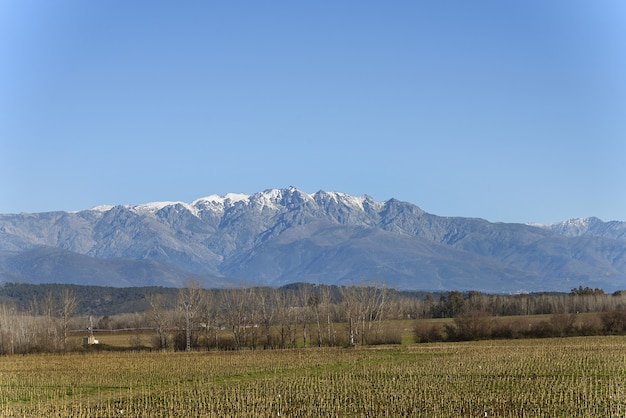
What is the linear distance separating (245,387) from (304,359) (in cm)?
2631

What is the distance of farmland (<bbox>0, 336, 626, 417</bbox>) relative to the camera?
4631 centimetres

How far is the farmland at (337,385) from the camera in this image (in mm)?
46312

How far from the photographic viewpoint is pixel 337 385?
57.0 m

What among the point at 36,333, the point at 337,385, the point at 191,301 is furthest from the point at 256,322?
the point at 337,385

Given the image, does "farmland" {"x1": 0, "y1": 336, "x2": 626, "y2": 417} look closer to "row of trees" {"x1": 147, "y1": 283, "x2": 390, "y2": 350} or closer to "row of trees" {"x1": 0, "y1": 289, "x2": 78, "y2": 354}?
"row of trees" {"x1": 0, "y1": 289, "x2": 78, "y2": 354}

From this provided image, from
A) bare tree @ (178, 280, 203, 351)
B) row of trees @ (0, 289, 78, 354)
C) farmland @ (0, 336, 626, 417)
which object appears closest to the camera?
farmland @ (0, 336, 626, 417)

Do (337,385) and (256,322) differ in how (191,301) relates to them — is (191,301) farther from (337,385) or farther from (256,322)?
(337,385)

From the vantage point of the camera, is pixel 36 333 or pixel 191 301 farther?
pixel 191 301

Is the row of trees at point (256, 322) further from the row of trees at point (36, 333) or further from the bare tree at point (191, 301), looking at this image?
the row of trees at point (36, 333)

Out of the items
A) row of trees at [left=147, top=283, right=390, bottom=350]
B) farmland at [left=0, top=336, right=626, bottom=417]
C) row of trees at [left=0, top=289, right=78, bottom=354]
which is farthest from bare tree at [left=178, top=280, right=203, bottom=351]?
farmland at [left=0, top=336, right=626, bottom=417]

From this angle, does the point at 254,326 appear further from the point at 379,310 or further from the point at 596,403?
the point at 596,403

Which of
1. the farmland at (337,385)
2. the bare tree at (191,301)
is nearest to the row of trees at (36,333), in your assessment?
the bare tree at (191,301)

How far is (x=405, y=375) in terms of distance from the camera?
204ft

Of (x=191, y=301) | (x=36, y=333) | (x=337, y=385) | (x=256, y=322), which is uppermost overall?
(x=191, y=301)
